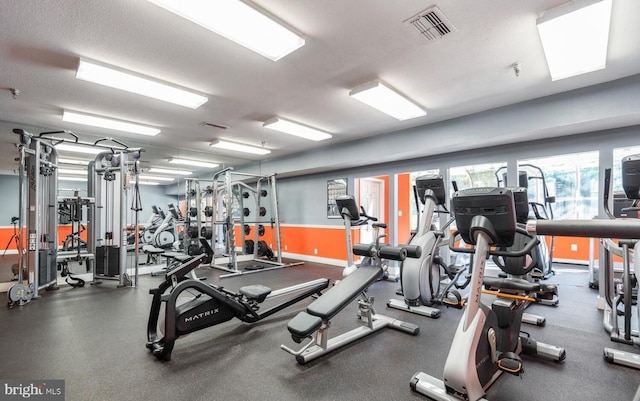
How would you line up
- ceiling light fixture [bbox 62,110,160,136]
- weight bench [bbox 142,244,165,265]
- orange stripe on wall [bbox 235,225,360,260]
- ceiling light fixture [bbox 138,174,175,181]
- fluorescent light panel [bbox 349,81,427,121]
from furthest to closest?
orange stripe on wall [bbox 235,225,360,260]
ceiling light fixture [bbox 138,174,175,181]
weight bench [bbox 142,244,165,265]
ceiling light fixture [bbox 62,110,160,136]
fluorescent light panel [bbox 349,81,427,121]

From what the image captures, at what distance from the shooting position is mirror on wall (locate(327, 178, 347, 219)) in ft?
23.7

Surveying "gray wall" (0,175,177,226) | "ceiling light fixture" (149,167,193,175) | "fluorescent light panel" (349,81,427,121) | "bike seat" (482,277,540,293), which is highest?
"fluorescent light panel" (349,81,427,121)

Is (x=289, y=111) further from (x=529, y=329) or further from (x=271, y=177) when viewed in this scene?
(x=529, y=329)

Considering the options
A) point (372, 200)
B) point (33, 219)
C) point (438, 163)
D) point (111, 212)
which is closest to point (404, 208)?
point (372, 200)

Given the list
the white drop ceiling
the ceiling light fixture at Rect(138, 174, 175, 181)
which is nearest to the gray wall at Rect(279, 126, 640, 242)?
the white drop ceiling

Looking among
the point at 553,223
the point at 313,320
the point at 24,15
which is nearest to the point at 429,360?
the point at 313,320

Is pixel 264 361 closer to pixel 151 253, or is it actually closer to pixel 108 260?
pixel 108 260

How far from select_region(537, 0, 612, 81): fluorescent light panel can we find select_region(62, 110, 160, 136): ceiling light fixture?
18.1ft

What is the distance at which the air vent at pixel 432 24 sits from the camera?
2.31m

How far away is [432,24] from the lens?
2.43 m

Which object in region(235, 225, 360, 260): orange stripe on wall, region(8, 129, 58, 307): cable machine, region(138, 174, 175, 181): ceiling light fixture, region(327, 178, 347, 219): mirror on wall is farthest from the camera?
region(327, 178, 347, 219): mirror on wall

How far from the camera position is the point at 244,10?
84.6 inches

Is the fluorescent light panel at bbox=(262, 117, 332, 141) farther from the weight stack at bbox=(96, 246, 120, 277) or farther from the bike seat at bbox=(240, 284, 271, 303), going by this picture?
the weight stack at bbox=(96, 246, 120, 277)

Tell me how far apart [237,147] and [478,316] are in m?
5.88
